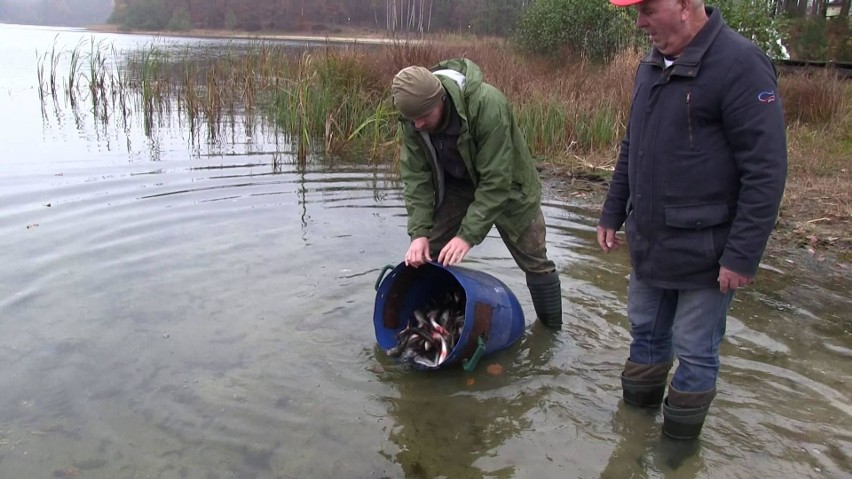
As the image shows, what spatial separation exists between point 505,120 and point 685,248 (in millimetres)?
1248

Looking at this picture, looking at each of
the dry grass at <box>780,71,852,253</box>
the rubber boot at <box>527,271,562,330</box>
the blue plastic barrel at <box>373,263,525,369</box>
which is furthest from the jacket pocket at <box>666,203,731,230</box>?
the dry grass at <box>780,71,852,253</box>

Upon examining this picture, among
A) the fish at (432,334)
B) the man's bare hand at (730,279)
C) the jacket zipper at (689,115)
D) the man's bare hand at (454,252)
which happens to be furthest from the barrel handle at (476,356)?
the jacket zipper at (689,115)

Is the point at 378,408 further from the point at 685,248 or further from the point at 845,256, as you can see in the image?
the point at 845,256

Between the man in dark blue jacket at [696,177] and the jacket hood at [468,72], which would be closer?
the man in dark blue jacket at [696,177]

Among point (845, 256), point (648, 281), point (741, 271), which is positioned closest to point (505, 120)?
point (648, 281)

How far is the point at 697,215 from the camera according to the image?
8.63 ft

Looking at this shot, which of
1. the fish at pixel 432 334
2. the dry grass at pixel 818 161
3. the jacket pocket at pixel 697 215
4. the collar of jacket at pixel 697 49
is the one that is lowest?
the fish at pixel 432 334

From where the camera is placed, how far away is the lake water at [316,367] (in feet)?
10.4

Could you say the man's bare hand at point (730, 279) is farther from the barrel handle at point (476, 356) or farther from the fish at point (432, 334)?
the fish at point (432, 334)

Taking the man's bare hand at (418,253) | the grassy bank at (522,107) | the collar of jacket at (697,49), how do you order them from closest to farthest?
the collar of jacket at (697,49) → the man's bare hand at (418,253) → the grassy bank at (522,107)

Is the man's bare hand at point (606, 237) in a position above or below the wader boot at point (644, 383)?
above

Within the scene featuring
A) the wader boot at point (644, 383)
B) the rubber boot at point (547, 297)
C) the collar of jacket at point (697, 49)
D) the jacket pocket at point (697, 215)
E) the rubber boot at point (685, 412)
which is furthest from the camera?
the rubber boot at point (547, 297)

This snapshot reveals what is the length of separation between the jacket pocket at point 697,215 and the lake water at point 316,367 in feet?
3.73

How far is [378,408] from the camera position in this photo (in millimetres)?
3572
